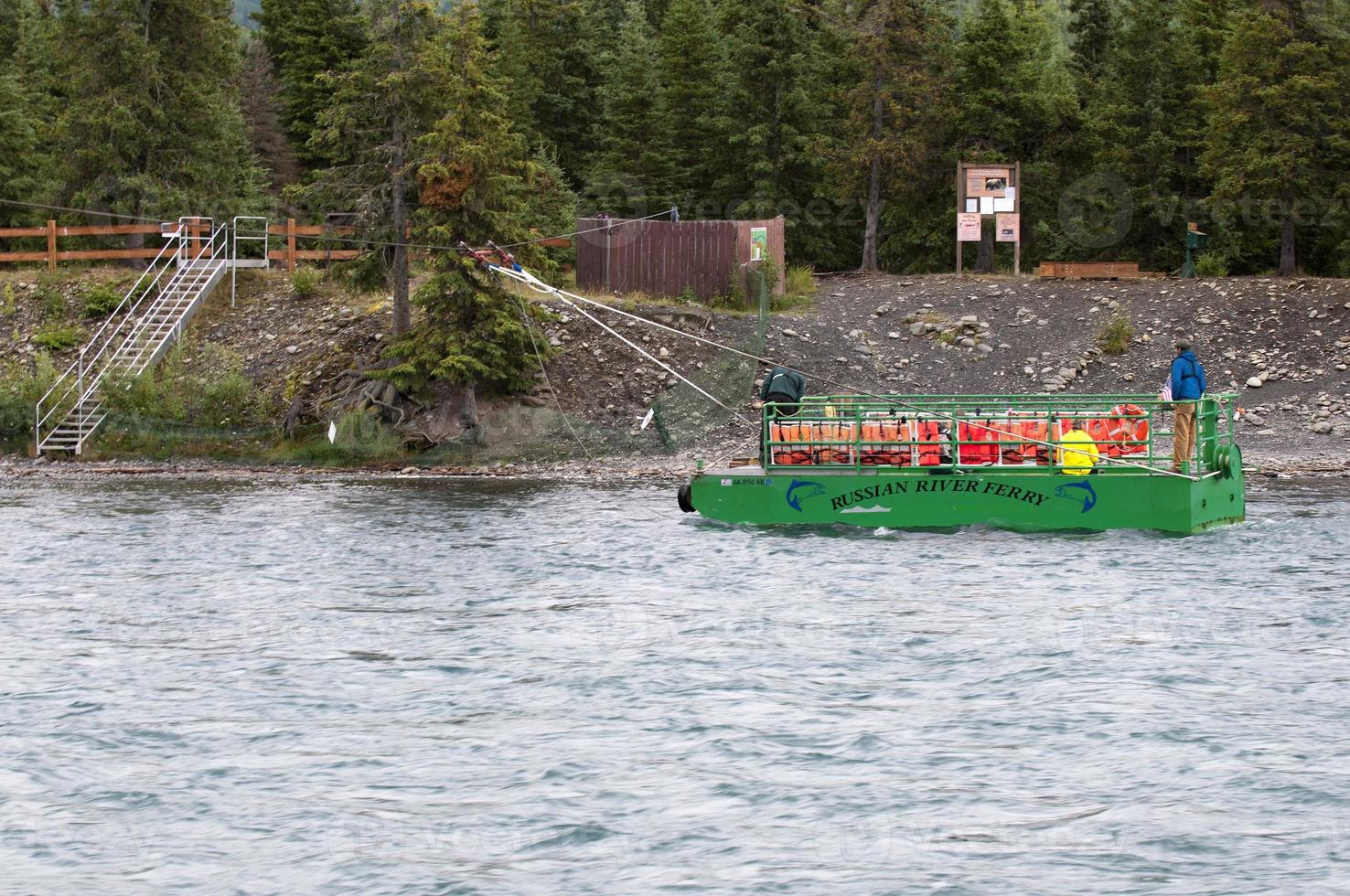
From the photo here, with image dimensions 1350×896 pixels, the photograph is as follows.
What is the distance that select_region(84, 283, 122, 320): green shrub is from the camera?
44.4m

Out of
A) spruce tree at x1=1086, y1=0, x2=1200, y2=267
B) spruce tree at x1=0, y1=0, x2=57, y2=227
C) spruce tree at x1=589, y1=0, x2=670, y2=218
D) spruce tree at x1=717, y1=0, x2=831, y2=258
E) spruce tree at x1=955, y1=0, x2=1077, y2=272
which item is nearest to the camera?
spruce tree at x1=0, y1=0, x2=57, y2=227

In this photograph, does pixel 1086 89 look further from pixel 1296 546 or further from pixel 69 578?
pixel 69 578

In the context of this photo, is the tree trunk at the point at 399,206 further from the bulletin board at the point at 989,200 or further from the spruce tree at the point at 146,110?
the bulletin board at the point at 989,200

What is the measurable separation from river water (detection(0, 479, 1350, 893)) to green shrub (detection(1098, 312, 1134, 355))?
1668cm

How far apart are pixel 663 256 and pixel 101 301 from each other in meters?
15.3

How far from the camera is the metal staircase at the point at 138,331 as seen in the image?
38.8m

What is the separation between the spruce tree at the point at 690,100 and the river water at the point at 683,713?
33880 mm

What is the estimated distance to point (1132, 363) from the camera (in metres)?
40.9

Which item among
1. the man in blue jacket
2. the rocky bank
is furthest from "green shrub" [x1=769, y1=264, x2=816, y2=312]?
the man in blue jacket

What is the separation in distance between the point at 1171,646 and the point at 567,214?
35.1m

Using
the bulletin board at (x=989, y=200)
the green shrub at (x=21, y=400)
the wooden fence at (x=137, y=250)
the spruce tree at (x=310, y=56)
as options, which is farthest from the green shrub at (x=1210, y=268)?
the spruce tree at (x=310, y=56)

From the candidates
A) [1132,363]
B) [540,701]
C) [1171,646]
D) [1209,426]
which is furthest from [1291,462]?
[540,701]

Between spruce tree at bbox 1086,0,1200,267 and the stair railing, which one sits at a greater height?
spruce tree at bbox 1086,0,1200,267

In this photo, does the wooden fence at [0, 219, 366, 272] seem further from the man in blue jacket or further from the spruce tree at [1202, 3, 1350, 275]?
the man in blue jacket
